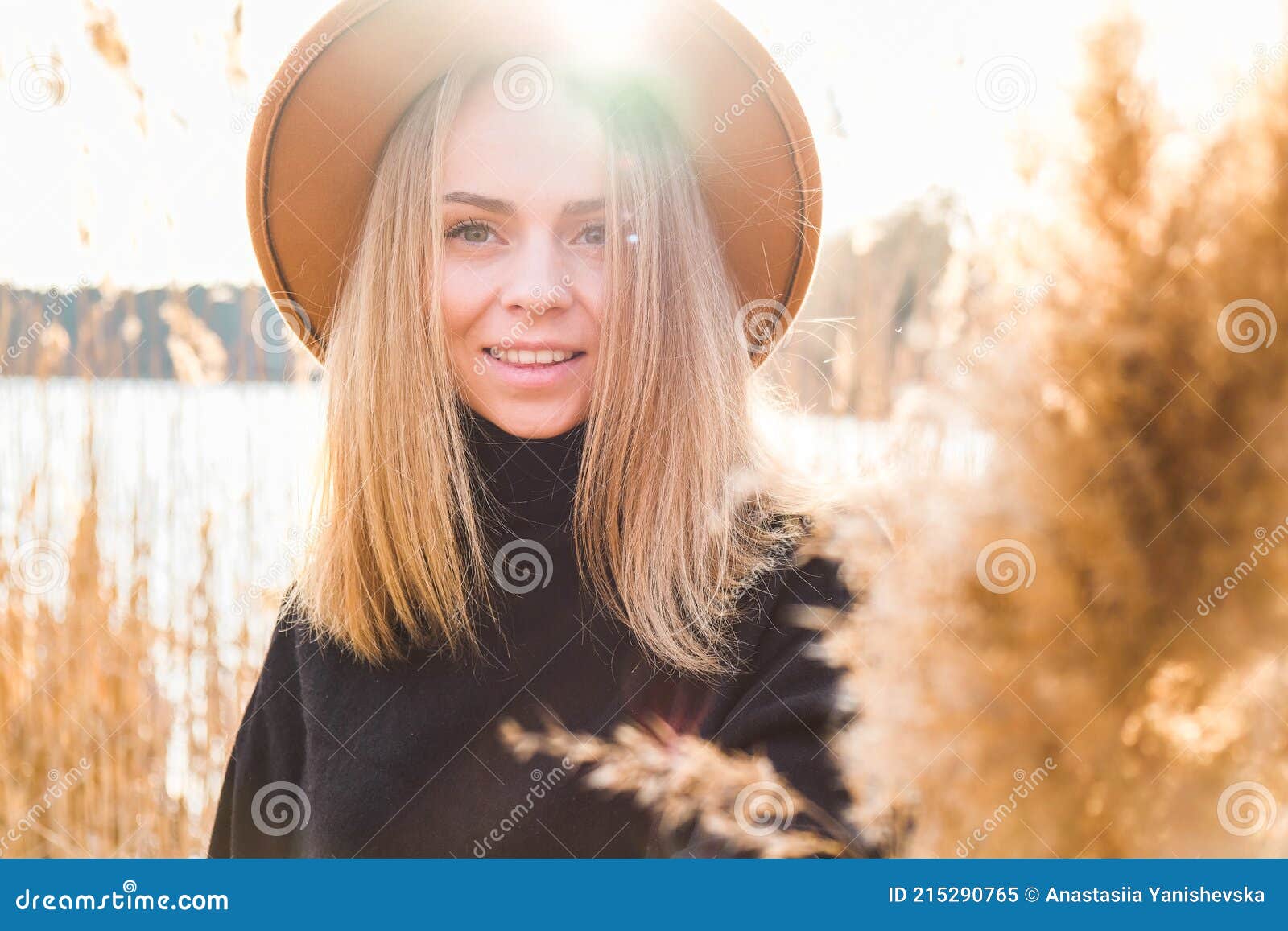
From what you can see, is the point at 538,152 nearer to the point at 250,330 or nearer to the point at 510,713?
the point at 510,713

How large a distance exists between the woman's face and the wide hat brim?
0.34ft

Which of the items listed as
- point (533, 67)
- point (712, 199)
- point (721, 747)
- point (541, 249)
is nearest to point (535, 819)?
point (721, 747)


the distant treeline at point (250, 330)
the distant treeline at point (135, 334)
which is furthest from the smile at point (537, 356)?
the distant treeline at point (135, 334)

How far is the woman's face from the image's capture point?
1.35 metres

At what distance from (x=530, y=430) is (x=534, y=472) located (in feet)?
0.20

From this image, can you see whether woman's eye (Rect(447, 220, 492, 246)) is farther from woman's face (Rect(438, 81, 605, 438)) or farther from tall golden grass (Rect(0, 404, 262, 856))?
tall golden grass (Rect(0, 404, 262, 856))

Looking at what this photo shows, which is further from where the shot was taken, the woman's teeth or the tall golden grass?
the tall golden grass

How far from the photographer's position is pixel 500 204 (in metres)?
1.38

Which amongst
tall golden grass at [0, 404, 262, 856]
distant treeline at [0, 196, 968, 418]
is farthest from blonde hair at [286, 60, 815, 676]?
tall golden grass at [0, 404, 262, 856]

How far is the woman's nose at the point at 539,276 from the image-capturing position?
1362 millimetres

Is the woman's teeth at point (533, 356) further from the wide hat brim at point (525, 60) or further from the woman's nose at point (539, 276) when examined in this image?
the wide hat brim at point (525, 60)

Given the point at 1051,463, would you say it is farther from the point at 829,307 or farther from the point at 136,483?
the point at 136,483

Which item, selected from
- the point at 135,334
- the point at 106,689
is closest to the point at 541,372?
the point at 135,334

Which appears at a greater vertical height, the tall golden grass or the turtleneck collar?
the turtleneck collar
